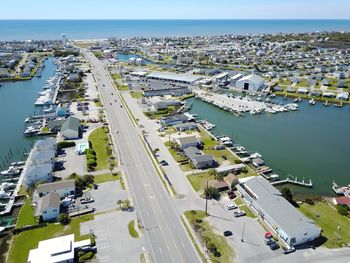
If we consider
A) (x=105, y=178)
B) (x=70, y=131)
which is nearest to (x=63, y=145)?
(x=70, y=131)

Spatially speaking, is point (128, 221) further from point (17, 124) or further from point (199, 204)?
point (17, 124)

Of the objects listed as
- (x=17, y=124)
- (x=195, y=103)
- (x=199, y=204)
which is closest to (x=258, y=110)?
(x=195, y=103)

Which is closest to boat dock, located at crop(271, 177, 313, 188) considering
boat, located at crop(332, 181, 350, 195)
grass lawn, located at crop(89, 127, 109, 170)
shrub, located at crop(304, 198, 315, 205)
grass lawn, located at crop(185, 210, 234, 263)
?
boat, located at crop(332, 181, 350, 195)

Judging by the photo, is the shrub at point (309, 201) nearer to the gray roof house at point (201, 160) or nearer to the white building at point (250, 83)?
the gray roof house at point (201, 160)

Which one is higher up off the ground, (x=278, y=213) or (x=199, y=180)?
(x=278, y=213)

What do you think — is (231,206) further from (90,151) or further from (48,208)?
(90,151)

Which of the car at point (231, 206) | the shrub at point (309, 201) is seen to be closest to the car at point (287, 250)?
the car at point (231, 206)
